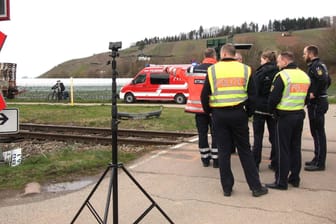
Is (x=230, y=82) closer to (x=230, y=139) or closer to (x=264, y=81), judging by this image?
(x=230, y=139)

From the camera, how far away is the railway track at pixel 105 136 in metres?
11.6

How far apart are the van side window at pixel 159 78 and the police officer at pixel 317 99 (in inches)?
862

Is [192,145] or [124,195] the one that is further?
[192,145]

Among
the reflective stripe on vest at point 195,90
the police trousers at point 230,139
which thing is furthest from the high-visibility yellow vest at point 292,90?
the reflective stripe on vest at point 195,90

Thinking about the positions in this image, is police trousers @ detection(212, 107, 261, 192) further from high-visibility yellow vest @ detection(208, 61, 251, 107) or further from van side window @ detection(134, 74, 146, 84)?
van side window @ detection(134, 74, 146, 84)

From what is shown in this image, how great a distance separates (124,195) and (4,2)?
138 inches

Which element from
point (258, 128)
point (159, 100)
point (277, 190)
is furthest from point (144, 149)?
point (159, 100)

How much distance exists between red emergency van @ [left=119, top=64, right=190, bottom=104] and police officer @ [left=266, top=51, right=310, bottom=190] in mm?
21719

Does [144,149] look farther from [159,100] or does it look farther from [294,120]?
[159,100]

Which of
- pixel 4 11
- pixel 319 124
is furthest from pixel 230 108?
pixel 4 11

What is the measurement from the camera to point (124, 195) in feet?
20.0

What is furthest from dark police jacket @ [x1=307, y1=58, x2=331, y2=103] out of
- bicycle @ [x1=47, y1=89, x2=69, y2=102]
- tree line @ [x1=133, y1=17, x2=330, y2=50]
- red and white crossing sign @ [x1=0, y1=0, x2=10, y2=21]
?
tree line @ [x1=133, y1=17, x2=330, y2=50]

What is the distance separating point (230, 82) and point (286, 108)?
3.17ft

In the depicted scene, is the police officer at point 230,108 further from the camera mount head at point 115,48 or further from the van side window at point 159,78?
the van side window at point 159,78
